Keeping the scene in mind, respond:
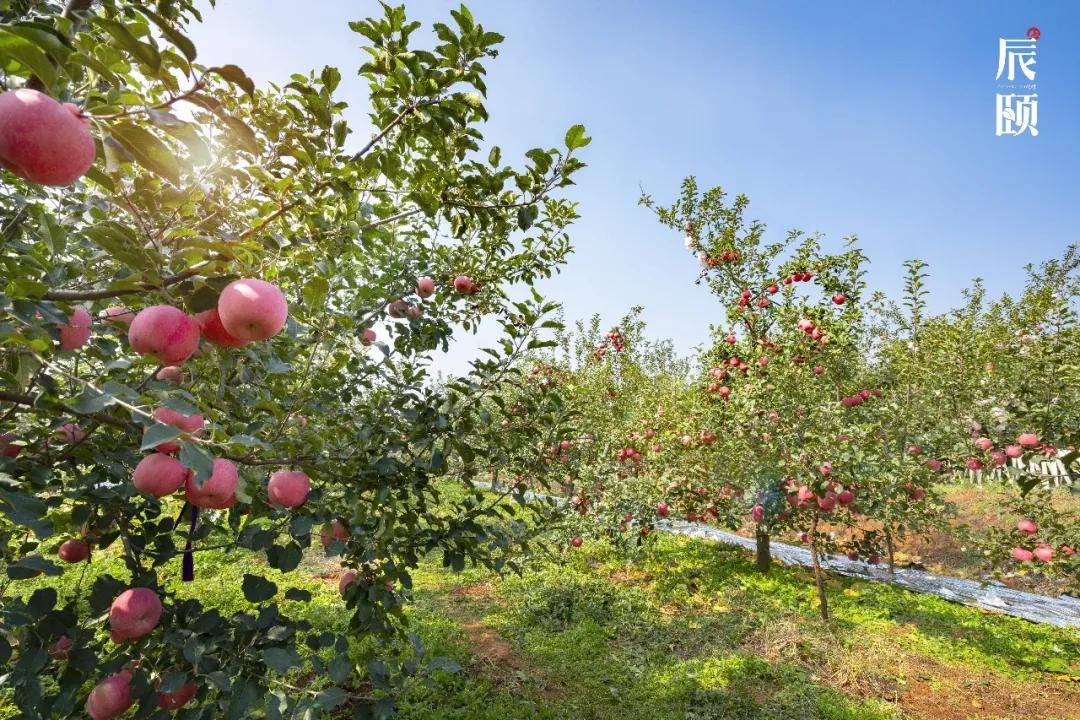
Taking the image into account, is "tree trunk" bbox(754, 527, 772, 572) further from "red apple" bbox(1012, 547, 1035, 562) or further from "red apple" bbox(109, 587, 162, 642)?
"red apple" bbox(109, 587, 162, 642)

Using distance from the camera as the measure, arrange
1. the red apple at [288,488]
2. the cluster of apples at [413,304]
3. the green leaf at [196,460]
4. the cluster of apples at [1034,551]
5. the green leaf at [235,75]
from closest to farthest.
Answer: the green leaf at [196,460] → the green leaf at [235,75] → the red apple at [288,488] → the cluster of apples at [413,304] → the cluster of apples at [1034,551]

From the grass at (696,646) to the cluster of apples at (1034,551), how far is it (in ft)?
3.54

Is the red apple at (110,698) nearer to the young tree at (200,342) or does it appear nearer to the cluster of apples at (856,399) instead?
the young tree at (200,342)

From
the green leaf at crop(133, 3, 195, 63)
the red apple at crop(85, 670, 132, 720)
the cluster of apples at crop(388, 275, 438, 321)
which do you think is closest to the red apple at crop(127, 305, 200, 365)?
the green leaf at crop(133, 3, 195, 63)

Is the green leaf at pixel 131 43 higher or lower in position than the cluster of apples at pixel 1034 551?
higher

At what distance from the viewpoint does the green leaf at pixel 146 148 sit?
92 cm

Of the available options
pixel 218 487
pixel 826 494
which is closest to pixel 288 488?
pixel 218 487

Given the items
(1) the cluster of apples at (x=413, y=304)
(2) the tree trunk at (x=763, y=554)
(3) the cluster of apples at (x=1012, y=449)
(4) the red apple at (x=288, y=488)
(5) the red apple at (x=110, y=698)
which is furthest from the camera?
(2) the tree trunk at (x=763, y=554)

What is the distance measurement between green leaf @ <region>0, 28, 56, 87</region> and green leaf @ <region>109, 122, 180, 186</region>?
133 millimetres

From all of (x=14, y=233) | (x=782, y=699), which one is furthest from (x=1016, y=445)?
(x=14, y=233)

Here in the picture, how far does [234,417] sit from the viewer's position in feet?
7.01

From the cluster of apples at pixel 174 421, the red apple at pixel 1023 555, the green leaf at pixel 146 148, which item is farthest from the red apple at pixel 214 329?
the red apple at pixel 1023 555

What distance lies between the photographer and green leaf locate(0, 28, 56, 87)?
709mm

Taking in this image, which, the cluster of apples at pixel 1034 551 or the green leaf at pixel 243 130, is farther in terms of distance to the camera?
the cluster of apples at pixel 1034 551
